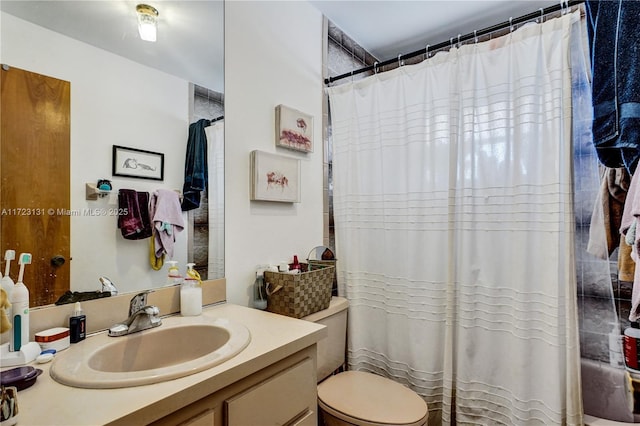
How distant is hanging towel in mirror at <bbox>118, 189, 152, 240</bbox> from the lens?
1.09m

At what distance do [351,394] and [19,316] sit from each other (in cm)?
119

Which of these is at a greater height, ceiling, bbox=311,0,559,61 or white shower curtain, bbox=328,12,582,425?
ceiling, bbox=311,0,559,61

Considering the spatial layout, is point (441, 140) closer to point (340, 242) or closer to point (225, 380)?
point (340, 242)

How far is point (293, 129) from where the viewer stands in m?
1.70

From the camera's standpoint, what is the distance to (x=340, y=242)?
1896 mm

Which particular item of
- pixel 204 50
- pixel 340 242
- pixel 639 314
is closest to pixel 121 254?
pixel 204 50

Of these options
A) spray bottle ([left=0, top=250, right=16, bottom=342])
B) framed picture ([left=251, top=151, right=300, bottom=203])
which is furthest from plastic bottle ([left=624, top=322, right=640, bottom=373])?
spray bottle ([left=0, top=250, right=16, bottom=342])

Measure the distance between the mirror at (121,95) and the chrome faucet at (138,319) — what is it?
67 millimetres

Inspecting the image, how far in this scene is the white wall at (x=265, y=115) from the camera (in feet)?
4.66

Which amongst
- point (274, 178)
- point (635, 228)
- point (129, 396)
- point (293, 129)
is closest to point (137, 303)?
point (129, 396)

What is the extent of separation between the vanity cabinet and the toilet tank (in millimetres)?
426

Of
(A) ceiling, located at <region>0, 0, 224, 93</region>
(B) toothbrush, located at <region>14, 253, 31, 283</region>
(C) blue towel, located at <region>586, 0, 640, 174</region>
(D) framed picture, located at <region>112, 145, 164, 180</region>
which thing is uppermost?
(A) ceiling, located at <region>0, 0, 224, 93</region>

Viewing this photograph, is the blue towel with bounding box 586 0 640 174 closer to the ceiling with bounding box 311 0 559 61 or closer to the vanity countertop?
the ceiling with bounding box 311 0 559 61

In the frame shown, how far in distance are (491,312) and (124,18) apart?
1.87 meters
